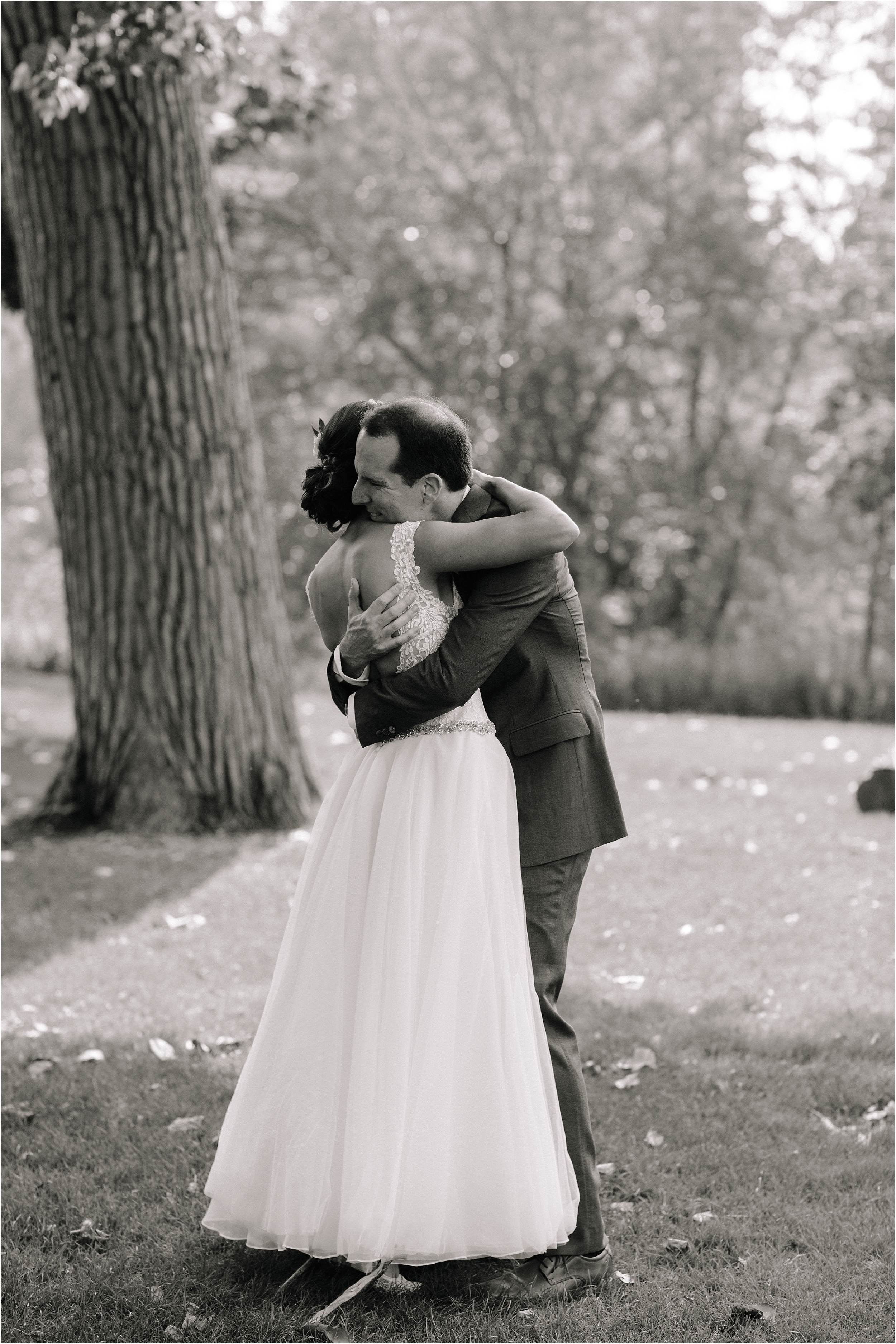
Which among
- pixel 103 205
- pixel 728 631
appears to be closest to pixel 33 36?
pixel 103 205

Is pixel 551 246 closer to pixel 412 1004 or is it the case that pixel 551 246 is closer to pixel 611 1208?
pixel 611 1208

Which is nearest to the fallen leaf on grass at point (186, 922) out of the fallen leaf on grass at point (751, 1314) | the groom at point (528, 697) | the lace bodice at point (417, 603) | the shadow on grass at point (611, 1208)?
the shadow on grass at point (611, 1208)

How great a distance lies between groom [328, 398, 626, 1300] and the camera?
3.18m

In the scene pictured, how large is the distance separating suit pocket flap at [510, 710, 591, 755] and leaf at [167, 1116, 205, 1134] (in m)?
1.88

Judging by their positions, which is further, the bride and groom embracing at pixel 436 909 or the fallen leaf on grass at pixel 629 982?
the fallen leaf on grass at pixel 629 982

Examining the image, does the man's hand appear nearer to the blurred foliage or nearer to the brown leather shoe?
the brown leather shoe

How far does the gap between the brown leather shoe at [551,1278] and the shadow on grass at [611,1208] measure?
43mm

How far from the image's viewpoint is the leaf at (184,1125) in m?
4.20

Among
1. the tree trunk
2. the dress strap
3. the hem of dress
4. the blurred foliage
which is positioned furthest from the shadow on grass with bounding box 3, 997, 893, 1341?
the blurred foliage

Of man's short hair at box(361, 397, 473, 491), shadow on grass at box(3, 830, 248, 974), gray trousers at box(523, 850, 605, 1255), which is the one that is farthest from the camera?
shadow on grass at box(3, 830, 248, 974)

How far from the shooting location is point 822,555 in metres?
25.5

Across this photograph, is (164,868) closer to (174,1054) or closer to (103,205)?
(174,1054)

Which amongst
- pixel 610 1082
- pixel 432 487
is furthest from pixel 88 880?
pixel 432 487

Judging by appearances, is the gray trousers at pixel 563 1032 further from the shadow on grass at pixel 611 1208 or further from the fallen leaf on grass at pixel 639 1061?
the fallen leaf on grass at pixel 639 1061
